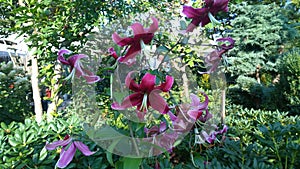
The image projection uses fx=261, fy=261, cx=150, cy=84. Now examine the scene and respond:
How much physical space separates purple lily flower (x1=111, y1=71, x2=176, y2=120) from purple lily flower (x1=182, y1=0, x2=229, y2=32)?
16cm

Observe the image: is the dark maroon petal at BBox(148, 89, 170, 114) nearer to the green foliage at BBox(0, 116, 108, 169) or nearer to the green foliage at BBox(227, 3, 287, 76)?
the green foliage at BBox(0, 116, 108, 169)

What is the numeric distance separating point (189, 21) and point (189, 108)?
224mm

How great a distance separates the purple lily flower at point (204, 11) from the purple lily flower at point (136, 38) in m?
0.11

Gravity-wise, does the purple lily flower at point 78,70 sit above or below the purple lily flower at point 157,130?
above

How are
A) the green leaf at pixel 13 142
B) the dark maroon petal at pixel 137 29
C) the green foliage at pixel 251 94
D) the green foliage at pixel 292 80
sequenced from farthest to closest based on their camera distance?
the green foliage at pixel 251 94
the green foliage at pixel 292 80
the green leaf at pixel 13 142
the dark maroon petal at pixel 137 29

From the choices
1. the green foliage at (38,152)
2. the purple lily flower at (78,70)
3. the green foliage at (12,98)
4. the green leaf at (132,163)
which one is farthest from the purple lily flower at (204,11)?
the green foliage at (12,98)

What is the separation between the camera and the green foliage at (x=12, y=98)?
308 centimetres

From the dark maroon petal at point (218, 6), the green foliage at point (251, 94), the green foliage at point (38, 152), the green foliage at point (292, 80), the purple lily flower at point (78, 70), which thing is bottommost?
the green foliage at point (251, 94)

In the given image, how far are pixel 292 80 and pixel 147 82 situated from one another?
4.32 metres

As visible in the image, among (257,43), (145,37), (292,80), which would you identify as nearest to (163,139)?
(145,37)

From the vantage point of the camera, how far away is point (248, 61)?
6832mm

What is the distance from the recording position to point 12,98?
10.8 ft

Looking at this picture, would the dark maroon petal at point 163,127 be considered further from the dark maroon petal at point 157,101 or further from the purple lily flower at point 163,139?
the dark maroon petal at point 157,101

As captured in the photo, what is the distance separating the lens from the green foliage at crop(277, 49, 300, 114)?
13.5 feet
